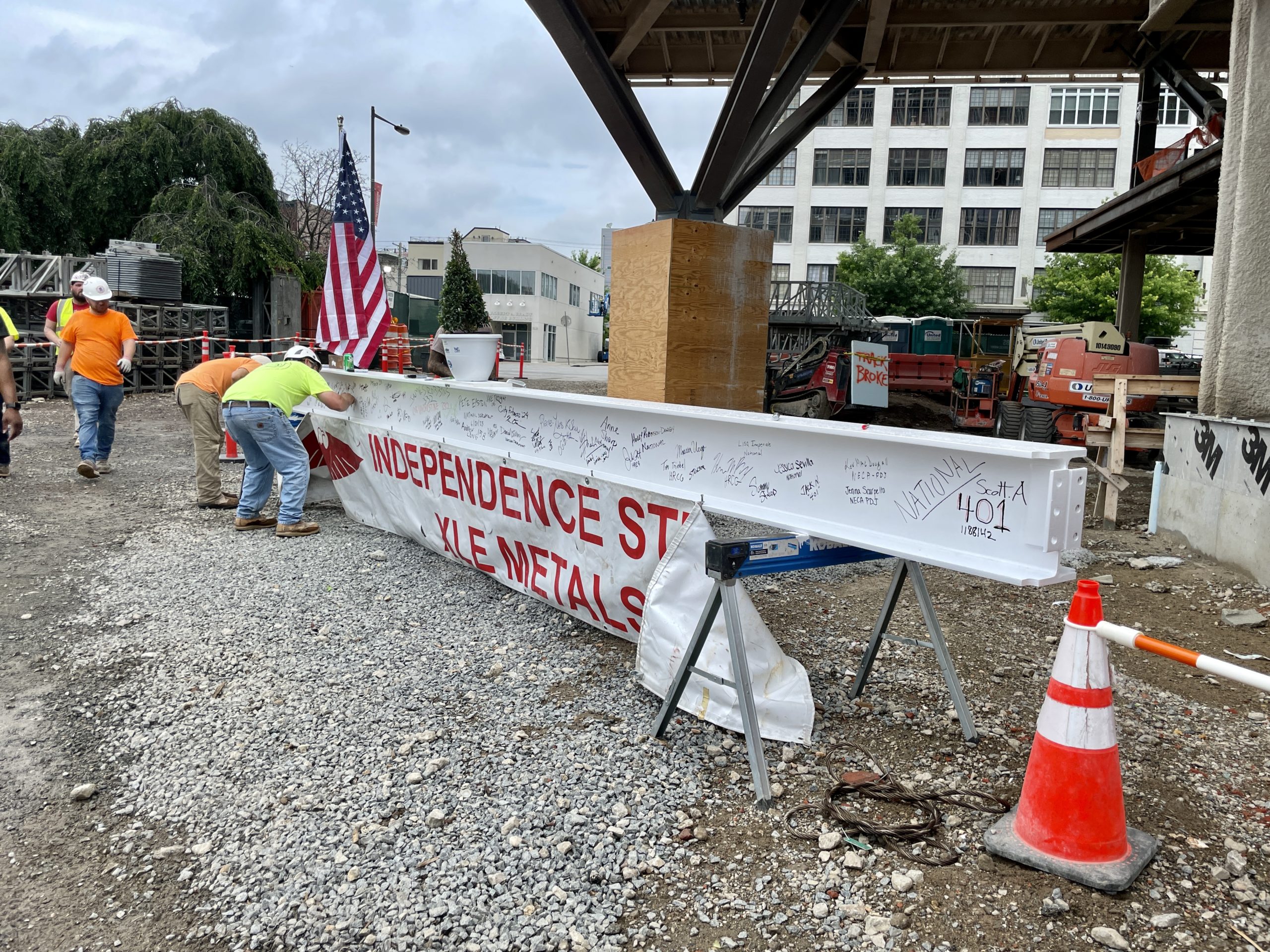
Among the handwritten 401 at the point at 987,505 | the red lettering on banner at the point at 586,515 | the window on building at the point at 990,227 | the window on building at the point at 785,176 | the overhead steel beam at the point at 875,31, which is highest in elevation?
the window on building at the point at 785,176

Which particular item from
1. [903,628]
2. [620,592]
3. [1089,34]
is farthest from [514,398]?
[1089,34]

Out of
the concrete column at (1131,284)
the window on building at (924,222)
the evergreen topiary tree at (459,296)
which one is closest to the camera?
the concrete column at (1131,284)

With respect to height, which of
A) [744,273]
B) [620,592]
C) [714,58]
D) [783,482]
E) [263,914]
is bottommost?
[263,914]

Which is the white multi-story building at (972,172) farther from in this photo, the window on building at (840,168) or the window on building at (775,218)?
the window on building at (775,218)

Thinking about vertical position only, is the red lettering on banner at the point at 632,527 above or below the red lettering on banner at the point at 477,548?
above

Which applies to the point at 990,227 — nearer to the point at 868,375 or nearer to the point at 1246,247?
the point at 868,375

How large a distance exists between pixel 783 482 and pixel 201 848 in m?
2.58

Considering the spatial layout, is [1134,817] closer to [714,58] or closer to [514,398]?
[514,398]

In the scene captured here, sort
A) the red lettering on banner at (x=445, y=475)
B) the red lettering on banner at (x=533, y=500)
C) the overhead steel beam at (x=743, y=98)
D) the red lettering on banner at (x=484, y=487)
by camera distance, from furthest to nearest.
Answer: the overhead steel beam at (x=743, y=98) < the red lettering on banner at (x=445, y=475) < the red lettering on banner at (x=484, y=487) < the red lettering on banner at (x=533, y=500)

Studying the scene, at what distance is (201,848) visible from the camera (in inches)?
118

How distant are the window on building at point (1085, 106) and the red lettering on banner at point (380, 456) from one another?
2093 inches

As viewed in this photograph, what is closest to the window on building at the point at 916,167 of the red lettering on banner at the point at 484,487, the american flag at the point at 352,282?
the american flag at the point at 352,282

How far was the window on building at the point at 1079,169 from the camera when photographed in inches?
1954

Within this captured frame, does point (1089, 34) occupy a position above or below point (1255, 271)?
above
